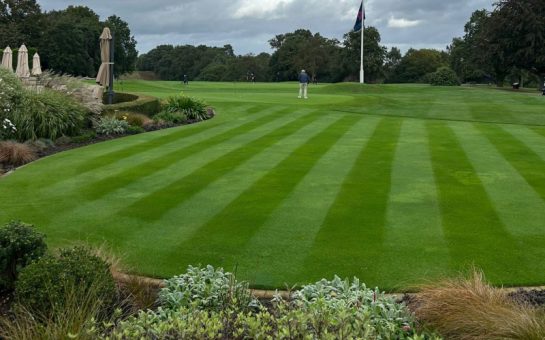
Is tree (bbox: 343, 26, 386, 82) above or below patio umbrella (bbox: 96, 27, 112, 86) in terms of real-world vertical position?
above

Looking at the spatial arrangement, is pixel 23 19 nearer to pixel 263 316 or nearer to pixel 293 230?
pixel 293 230

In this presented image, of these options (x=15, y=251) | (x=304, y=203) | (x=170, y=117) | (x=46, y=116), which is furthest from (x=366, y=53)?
(x=15, y=251)

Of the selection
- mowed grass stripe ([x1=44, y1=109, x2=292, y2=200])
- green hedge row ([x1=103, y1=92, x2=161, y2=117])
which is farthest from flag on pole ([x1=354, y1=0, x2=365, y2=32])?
mowed grass stripe ([x1=44, y1=109, x2=292, y2=200])

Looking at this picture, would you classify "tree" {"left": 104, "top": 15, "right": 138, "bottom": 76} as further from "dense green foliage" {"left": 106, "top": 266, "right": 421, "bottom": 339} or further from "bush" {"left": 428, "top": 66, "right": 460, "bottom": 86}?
"dense green foliage" {"left": 106, "top": 266, "right": 421, "bottom": 339}

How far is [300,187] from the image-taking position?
1093 centimetres

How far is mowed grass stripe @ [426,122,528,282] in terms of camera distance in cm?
704

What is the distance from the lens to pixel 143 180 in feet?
38.2

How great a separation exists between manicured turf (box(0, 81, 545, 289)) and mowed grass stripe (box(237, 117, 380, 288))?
1.1 inches

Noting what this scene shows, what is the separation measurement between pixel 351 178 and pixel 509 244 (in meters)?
4.46

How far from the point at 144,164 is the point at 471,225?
8049 mm

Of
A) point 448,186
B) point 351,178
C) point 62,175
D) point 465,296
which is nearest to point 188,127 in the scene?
point 62,175

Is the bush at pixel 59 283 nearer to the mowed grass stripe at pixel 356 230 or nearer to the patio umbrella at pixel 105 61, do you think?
the mowed grass stripe at pixel 356 230

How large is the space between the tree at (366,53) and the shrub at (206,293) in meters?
79.9

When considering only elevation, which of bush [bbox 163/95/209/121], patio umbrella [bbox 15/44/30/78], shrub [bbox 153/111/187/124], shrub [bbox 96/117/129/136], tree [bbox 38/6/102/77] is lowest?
shrub [bbox 96/117/129/136]
